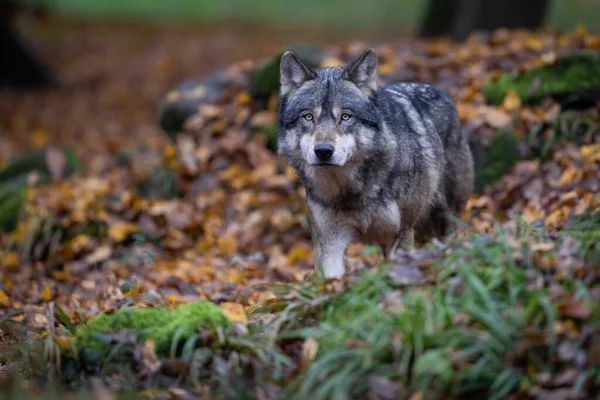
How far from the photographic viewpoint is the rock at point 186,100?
11.8 metres

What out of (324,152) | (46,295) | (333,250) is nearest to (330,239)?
(333,250)

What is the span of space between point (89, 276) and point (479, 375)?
19.3 ft

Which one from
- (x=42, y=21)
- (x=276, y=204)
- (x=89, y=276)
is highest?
(x=42, y=21)

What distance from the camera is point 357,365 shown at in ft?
13.9

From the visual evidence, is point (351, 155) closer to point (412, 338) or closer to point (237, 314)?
point (237, 314)

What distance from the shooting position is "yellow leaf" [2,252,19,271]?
9.10m

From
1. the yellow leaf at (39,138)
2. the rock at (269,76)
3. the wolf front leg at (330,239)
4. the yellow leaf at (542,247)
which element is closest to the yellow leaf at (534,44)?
the rock at (269,76)

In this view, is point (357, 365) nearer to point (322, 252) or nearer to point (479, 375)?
point (479, 375)

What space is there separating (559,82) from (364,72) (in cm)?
467

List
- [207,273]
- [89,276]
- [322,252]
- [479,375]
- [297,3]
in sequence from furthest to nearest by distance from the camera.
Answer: [297,3]
[89,276]
[207,273]
[322,252]
[479,375]

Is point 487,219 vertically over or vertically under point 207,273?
over

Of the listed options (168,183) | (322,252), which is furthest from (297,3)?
(322,252)

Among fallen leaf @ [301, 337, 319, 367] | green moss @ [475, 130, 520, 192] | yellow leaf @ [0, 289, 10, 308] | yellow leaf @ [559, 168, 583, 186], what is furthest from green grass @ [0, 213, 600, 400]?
green moss @ [475, 130, 520, 192]

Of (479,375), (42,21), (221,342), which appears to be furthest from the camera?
(42,21)
